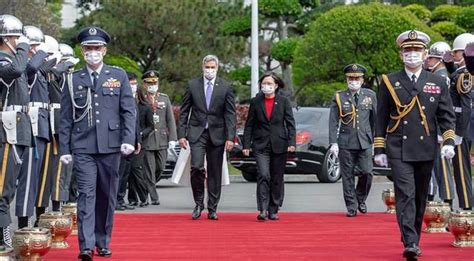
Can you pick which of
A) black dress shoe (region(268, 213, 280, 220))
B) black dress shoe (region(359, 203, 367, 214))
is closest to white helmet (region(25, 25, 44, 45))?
black dress shoe (region(268, 213, 280, 220))

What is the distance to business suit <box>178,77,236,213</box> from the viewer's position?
1528cm

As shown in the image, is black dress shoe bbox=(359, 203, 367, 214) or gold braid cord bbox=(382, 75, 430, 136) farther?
black dress shoe bbox=(359, 203, 367, 214)

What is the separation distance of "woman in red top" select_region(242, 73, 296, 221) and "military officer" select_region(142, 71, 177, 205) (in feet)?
9.31

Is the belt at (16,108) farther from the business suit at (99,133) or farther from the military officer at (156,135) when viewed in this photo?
the military officer at (156,135)

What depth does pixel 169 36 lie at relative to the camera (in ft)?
147

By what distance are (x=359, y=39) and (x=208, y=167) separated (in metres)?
26.7

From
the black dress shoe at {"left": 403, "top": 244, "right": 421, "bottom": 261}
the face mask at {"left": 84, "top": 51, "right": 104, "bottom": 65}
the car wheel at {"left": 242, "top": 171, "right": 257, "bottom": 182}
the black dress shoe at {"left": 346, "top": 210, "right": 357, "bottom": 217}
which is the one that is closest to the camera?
the black dress shoe at {"left": 403, "top": 244, "right": 421, "bottom": 261}

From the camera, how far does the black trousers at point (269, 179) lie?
49.7 ft

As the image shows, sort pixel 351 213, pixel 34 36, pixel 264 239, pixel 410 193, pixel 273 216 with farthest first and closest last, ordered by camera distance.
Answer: pixel 351 213, pixel 273 216, pixel 264 239, pixel 34 36, pixel 410 193

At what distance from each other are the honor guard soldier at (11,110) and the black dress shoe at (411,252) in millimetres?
3477

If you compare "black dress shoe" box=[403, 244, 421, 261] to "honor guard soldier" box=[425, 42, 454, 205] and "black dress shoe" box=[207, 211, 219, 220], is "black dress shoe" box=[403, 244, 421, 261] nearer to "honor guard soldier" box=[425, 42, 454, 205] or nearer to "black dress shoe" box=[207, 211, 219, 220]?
"honor guard soldier" box=[425, 42, 454, 205]

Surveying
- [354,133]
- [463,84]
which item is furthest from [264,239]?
[354,133]

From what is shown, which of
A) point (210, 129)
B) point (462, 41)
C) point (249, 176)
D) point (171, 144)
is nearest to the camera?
point (462, 41)

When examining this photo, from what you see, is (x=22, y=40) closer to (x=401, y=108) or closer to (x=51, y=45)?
(x=51, y=45)
